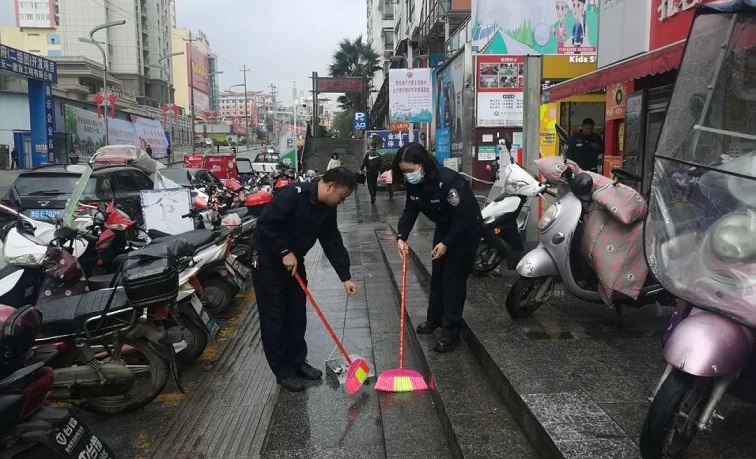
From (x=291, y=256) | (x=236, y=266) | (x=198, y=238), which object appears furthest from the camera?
(x=236, y=266)

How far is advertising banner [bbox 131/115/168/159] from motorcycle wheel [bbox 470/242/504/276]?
98.7 feet

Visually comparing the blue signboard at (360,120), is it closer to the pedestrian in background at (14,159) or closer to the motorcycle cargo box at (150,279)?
the pedestrian in background at (14,159)

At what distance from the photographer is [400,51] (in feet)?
117

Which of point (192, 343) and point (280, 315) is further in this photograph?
point (192, 343)

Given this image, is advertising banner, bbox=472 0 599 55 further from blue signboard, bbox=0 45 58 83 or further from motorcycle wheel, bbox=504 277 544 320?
blue signboard, bbox=0 45 58 83

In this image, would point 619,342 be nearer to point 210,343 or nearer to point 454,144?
point 210,343

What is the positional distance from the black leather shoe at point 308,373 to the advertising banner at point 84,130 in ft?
95.7

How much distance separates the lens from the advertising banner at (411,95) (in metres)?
16.1

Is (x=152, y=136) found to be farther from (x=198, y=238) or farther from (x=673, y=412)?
(x=673, y=412)

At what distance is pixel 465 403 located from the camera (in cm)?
357

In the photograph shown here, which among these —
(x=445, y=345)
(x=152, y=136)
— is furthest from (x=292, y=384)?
(x=152, y=136)

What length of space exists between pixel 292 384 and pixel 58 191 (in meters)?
5.93

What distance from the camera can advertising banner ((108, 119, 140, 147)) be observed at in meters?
31.1

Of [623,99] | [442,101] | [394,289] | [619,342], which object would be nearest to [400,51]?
[442,101]
